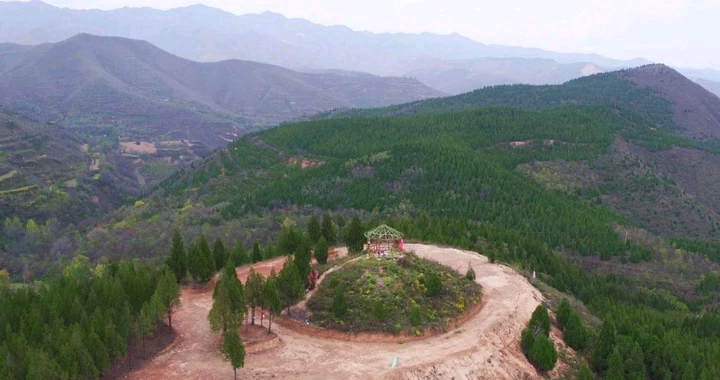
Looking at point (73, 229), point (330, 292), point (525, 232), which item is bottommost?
point (73, 229)

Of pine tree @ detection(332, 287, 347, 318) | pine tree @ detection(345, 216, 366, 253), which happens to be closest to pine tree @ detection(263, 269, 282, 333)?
pine tree @ detection(332, 287, 347, 318)

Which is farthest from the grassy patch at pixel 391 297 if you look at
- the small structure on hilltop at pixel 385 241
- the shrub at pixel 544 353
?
the shrub at pixel 544 353

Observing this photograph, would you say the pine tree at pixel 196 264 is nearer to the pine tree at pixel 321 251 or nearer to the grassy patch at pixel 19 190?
the pine tree at pixel 321 251

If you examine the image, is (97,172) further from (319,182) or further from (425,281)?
(425,281)

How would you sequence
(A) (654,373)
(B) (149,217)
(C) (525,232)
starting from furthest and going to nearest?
(B) (149,217)
(C) (525,232)
(A) (654,373)

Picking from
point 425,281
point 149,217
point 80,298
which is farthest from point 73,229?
point 425,281

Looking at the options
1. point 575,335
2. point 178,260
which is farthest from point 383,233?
point 178,260
